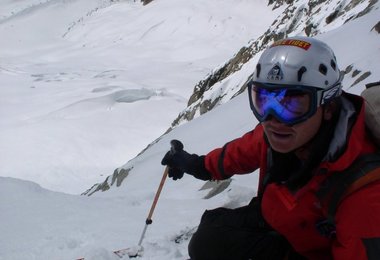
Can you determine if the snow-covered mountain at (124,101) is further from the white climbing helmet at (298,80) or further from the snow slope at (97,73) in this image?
the white climbing helmet at (298,80)

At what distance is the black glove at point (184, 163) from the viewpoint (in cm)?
281

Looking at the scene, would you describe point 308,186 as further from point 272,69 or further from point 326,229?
point 272,69

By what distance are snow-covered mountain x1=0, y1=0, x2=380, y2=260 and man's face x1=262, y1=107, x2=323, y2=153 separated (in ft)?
4.82

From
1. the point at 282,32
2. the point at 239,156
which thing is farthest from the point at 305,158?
the point at 282,32

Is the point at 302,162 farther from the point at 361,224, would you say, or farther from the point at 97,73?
the point at 97,73

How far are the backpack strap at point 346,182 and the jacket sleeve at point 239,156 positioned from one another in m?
0.63

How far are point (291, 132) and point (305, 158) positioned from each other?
0.45ft

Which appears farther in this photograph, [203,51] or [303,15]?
[203,51]

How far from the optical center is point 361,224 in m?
1.63

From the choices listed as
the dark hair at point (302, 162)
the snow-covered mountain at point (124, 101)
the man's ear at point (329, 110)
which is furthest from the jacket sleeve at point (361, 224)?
the snow-covered mountain at point (124, 101)

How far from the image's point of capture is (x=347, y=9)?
10875 millimetres

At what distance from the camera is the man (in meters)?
1.67

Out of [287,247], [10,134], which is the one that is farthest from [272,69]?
[10,134]

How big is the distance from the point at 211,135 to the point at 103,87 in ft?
46.5
